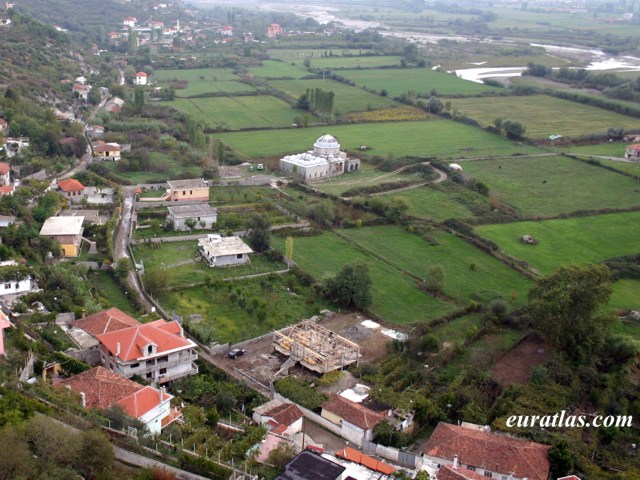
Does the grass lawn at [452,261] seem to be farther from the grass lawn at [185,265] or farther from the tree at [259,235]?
the grass lawn at [185,265]

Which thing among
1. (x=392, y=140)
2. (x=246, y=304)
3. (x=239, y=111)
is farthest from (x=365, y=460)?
(x=239, y=111)

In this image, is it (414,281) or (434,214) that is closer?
(414,281)

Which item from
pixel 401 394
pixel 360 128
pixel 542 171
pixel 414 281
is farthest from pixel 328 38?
pixel 401 394

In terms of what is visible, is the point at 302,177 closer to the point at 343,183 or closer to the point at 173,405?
the point at 343,183

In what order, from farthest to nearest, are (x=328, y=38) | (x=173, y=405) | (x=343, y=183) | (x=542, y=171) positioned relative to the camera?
1. (x=328, y=38)
2. (x=542, y=171)
3. (x=343, y=183)
4. (x=173, y=405)

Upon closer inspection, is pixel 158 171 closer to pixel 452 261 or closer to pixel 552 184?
pixel 452 261

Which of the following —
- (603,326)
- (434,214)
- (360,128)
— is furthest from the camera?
(360,128)
